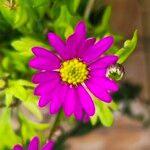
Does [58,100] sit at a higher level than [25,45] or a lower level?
lower

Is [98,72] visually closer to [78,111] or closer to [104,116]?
[78,111]

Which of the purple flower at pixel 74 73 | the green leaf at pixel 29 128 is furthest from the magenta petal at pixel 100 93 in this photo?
the green leaf at pixel 29 128

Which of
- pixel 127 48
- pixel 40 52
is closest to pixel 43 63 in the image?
pixel 40 52

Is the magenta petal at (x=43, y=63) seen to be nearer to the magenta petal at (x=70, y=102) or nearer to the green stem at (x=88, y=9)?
the magenta petal at (x=70, y=102)

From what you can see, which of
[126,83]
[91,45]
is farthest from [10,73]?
[126,83]

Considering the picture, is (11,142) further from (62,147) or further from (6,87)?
(62,147)

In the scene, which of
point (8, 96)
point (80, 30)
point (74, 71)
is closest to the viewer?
point (80, 30)
